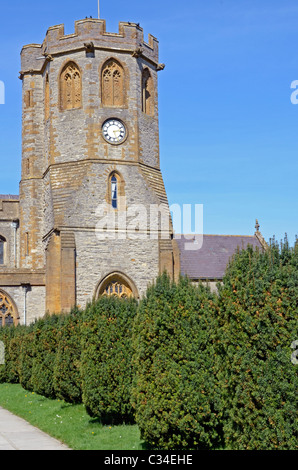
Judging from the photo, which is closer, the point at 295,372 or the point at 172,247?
the point at 295,372

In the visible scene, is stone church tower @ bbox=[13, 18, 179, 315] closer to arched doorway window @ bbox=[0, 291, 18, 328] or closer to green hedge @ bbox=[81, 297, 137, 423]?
arched doorway window @ bbox=[0, 291, 18, 328]

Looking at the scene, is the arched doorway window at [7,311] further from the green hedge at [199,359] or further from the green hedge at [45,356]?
the green hedge at [199,359]

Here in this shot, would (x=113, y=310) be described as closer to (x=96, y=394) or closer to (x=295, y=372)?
(x=96, y=394)

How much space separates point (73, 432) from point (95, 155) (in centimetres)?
2003

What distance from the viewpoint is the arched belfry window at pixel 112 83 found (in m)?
32.4

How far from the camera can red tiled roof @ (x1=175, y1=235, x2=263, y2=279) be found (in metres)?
37.3

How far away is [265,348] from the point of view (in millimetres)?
8250

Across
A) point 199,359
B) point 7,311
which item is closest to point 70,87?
point 7,311

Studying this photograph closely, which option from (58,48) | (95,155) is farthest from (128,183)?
(58,48)

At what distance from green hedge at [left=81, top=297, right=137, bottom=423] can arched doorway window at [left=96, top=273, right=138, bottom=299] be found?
1501 cm

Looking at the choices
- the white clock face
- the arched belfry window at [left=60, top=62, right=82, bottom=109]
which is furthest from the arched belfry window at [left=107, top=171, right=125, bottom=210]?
the arched belfry window at [left=60, top=62, right=82, bottom=109]

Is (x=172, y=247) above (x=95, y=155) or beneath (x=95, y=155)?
beneath

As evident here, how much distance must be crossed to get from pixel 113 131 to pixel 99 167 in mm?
2208

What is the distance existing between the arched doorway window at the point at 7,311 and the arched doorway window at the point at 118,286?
4.84 m
